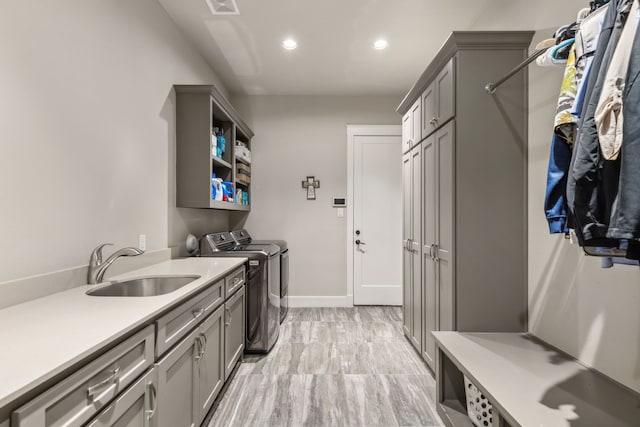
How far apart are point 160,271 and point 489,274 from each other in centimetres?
203

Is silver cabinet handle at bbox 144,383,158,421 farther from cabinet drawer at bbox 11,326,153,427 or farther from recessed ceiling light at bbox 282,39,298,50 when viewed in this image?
recessed ceiling light at bbox 282,39,298,50

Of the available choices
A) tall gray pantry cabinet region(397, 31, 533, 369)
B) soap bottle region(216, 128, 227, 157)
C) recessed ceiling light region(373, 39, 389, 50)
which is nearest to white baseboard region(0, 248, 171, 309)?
soap bottle region(216, 128, 227, 157)

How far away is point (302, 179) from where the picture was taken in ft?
14.0

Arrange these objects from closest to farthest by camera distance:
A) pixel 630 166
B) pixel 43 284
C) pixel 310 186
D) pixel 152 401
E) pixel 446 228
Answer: pixel 630 166, pixel 152 401, pixel 43 284, pixel 446 228, pixel 310 186

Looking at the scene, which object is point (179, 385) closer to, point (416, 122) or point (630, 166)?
point (630, 166)

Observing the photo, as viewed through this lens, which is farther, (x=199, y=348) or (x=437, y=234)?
(x=437, y=234)

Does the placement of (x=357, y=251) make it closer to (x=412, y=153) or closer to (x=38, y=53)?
(x=412, y=153)

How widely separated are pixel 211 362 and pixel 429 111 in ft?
7.32

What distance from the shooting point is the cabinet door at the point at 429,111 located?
2279 millimetres

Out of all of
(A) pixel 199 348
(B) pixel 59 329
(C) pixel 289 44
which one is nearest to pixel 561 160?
(B) pixel 59 329

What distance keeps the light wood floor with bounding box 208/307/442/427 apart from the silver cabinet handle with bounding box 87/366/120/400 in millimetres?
1136

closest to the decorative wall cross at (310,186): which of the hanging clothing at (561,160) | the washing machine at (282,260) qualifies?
the washing machine at (282,260)

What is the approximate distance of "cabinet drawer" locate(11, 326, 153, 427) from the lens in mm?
730

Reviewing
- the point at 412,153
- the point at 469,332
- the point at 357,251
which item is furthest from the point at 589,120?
the point at 357,251
